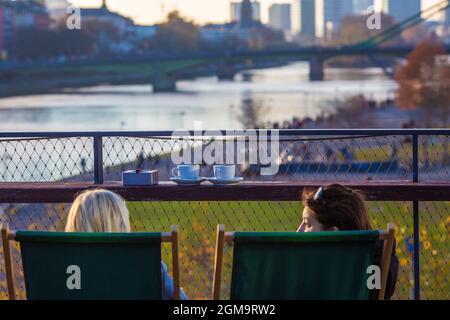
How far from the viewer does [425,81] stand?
179 feet

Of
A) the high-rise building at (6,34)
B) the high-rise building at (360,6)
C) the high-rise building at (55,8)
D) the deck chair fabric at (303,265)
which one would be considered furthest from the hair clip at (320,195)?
the high-rise building at (55,8)

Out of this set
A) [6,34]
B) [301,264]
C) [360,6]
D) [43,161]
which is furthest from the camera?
[360,6]

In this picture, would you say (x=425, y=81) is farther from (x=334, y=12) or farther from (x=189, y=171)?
(x=334, y=12)

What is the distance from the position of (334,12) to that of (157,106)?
218 feet

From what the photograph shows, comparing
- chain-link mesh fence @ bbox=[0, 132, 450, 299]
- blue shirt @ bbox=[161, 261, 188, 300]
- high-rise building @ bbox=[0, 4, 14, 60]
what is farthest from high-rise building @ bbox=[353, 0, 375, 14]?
blue shirt @ bbox=[161, 261, 188, 300]

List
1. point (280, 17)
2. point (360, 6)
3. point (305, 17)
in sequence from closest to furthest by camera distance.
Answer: point (360, 6) < point (305, 17) < point (280, 17)

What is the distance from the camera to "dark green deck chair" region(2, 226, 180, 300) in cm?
278

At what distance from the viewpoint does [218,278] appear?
9.42ft

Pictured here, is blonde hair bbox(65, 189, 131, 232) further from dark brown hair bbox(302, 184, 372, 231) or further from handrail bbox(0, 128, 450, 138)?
handrail bbox(0, 128, 450, 138)

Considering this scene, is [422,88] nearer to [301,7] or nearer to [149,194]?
[149,194]

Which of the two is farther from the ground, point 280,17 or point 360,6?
point 280,17

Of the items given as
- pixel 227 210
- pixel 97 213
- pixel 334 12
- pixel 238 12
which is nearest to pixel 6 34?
pixel 334 12

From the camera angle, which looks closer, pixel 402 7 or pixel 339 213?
pixel 339 213
